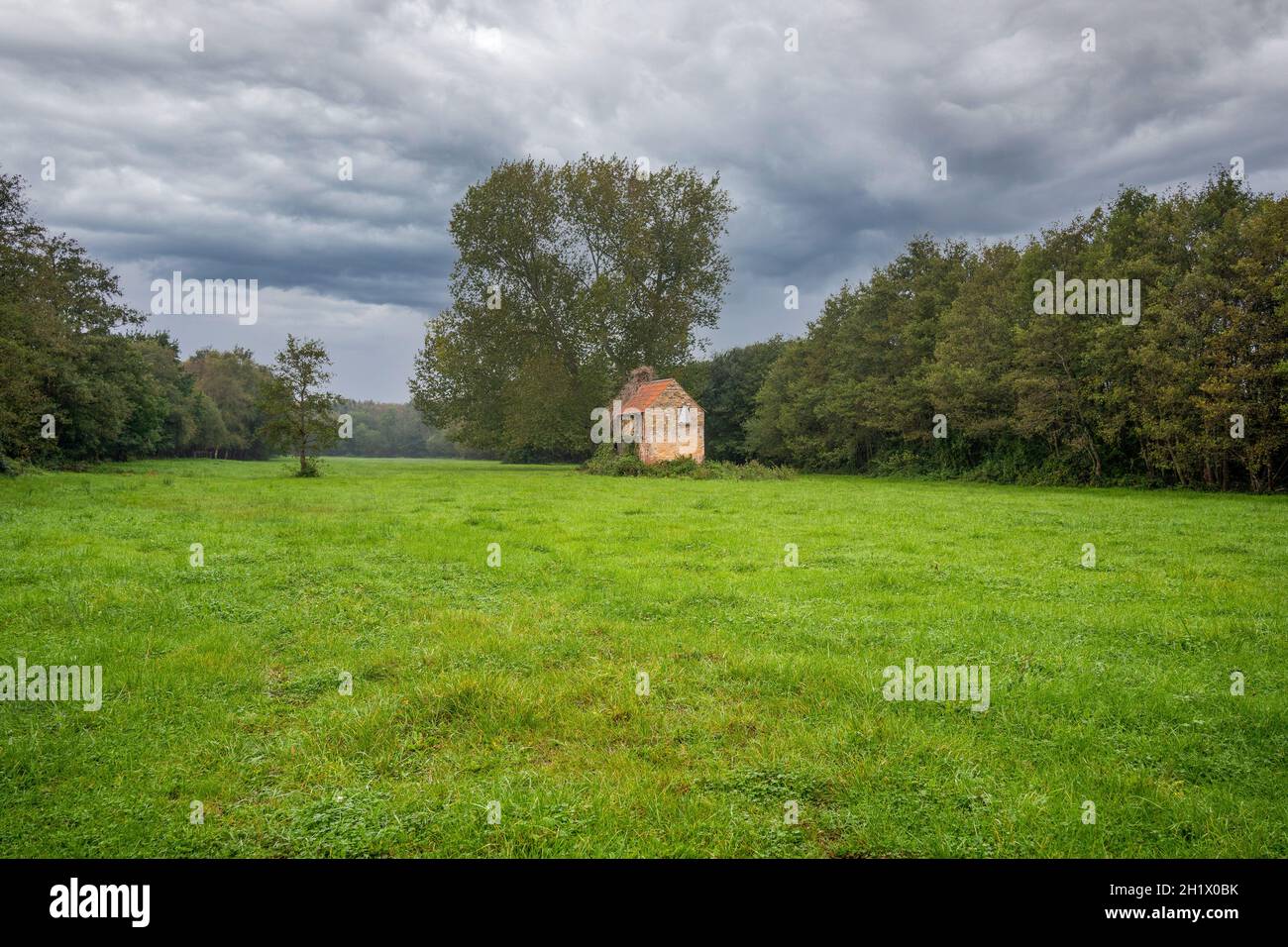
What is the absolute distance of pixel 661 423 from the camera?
4594 centimetres

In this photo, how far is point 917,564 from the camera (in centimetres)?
1212

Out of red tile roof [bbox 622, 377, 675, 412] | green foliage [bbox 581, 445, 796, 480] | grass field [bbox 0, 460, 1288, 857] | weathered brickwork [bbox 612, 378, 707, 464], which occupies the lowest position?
grass field [bbox 0, 460, 1288, 857]

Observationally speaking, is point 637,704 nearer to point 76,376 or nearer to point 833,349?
point 76,376

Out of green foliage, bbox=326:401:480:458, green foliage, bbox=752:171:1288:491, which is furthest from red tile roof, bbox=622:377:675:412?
green foliage, bbox=326:401:480:458

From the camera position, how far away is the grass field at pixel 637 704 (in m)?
4.02

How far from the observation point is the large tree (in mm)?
48500

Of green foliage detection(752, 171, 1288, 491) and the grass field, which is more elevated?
green foliage detection(752, 171, 1288, 491)

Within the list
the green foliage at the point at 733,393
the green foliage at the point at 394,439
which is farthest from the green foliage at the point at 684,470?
the green foliage at the point at 394,439

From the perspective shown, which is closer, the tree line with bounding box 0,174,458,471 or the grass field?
the grass field

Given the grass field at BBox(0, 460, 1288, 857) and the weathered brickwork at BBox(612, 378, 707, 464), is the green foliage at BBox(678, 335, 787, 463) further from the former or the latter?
the grass field at BBox(0, 460, 1288, 857)

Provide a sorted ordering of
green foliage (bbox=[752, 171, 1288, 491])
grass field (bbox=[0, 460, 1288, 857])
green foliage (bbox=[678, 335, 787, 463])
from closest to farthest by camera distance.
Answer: grass field (bbox=[0, 460, 1288, 857])
green foliage (bbox=[752, 171, 1288, 491])
green foliage (bbox=[678, 335, 787, 463])

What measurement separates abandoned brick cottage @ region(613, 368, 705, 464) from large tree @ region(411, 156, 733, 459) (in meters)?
3.45
